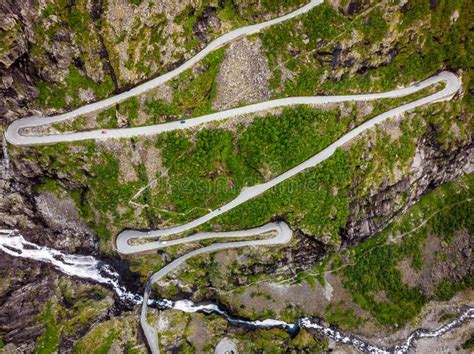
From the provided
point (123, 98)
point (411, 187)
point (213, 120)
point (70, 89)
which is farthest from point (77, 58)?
point (411, 187)

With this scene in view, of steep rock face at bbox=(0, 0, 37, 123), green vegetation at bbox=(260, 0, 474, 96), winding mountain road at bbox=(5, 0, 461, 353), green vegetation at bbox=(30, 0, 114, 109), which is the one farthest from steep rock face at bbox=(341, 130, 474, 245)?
steep rock face at bbox=(0, 0, 37, 123)

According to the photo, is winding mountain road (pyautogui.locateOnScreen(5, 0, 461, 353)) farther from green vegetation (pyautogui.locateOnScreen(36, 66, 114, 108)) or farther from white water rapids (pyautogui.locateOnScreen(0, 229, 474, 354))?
white water rapids (pyautogui.locateOnScreen(0, 229, 474, 354))

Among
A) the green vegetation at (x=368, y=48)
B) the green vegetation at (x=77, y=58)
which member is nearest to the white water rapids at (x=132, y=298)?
the green vegetation at (x=77, y=58)

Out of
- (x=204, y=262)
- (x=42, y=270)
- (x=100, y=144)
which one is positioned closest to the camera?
(x=100, y=144)

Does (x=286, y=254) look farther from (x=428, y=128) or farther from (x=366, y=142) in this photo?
(x=428, y=128)

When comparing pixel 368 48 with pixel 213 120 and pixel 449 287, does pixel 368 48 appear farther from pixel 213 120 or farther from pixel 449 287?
pixel 449 287

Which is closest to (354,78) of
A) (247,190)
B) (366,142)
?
(366,142)

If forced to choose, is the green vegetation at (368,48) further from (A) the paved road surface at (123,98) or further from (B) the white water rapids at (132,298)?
(B) the white water rapids at (132,298)
